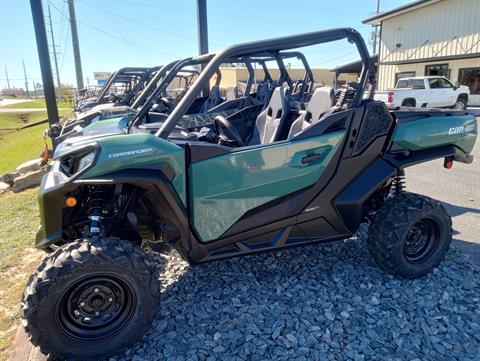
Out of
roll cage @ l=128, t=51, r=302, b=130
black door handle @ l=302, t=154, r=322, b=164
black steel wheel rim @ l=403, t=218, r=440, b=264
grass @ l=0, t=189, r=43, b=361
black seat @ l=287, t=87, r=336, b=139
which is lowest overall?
grass @ l=0, t=189, r=43, b=361

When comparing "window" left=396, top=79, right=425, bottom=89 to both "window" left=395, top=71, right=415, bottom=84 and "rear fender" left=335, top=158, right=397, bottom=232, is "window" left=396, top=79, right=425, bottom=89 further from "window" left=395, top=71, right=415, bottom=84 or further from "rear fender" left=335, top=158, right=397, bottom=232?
"rear fender" left=335, top=158, right=397, bottom=232

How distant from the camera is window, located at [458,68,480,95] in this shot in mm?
21672

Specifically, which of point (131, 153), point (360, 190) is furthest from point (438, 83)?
point (131, 153)

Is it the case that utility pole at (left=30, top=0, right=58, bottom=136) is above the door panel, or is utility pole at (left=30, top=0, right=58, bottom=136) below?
above

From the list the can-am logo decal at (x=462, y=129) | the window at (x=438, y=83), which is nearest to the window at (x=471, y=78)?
the window at (x=438, y=83)

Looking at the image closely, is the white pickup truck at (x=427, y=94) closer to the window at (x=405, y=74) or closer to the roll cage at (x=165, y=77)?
the window at (x=405, y=74)

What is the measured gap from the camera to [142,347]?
265cm

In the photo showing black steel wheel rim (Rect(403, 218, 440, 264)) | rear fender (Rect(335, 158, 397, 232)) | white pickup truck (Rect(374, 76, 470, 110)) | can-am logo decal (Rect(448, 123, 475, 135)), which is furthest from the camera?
white pickup truck (Rect(374, 76, 470, 110))

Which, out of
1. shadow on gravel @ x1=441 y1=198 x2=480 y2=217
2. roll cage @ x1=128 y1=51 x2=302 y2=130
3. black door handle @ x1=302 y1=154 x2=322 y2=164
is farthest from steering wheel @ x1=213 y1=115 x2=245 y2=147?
shadow on gravel @ x1=441 y1=198 x2=480 y2=217

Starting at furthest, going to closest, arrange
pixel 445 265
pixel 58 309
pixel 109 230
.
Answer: pixel 445 265 < pixel 109 230 < pixel 58 309

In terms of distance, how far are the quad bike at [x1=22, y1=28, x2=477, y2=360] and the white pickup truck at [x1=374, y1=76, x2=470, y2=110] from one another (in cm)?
1332

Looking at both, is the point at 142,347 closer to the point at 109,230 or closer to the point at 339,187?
the point at 109,230

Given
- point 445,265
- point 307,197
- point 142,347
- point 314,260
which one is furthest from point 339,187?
point 142,347

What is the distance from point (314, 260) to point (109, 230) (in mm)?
1881
